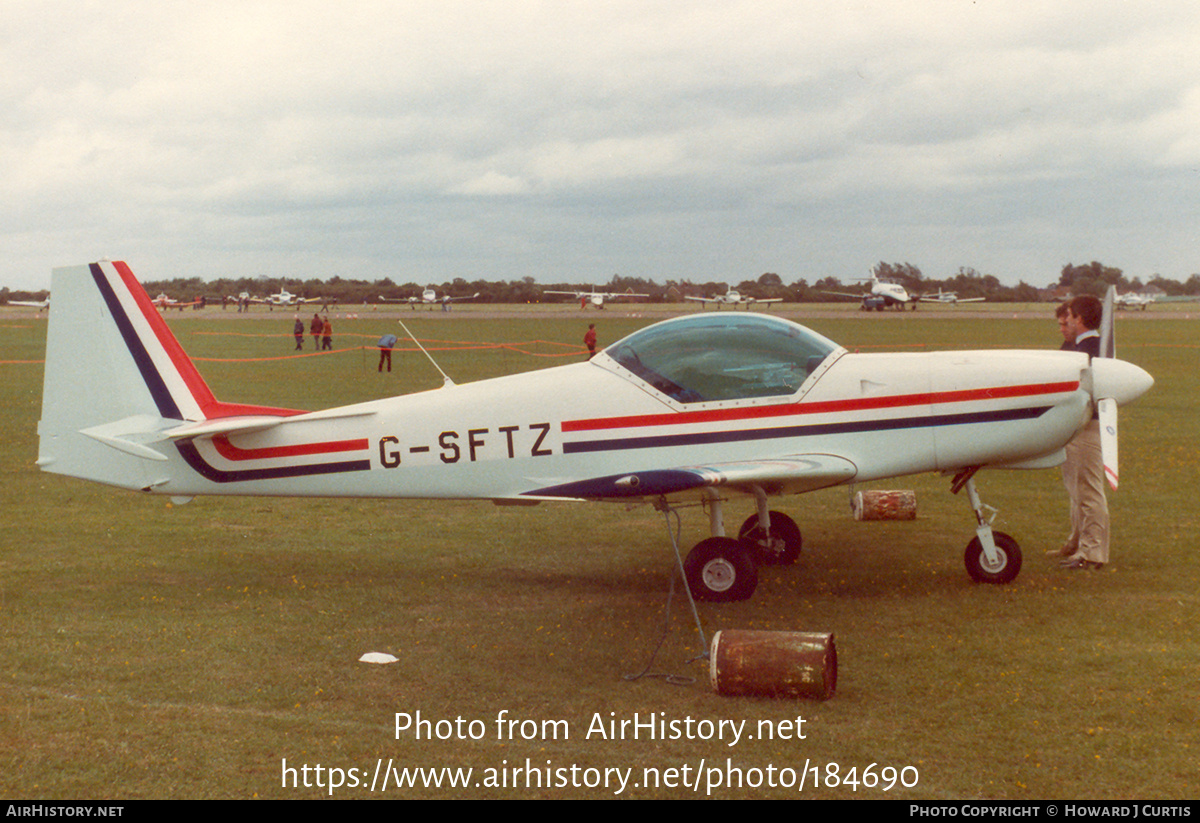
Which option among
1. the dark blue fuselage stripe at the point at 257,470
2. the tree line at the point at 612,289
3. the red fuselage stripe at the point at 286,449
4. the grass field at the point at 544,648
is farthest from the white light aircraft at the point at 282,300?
the red fuselage stripe at the point at 286,449

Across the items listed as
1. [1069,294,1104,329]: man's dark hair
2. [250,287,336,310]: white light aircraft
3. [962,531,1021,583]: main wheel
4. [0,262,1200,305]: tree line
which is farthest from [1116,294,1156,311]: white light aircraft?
[962,531,1021,583]: main wheel

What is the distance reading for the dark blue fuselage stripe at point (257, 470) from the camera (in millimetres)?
9164

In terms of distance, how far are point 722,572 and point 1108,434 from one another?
3165mm

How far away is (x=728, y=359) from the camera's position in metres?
8.81

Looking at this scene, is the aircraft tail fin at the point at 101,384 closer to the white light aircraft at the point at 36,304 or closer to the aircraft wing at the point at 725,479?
the aircraft wing at the point at 725,479

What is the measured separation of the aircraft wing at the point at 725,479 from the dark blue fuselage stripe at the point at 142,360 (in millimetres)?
3514

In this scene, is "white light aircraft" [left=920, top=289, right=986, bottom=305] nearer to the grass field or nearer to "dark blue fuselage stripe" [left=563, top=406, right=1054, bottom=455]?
the grass field

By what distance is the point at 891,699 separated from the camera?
6441 mm

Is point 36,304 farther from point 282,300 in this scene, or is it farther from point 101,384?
point 101,384

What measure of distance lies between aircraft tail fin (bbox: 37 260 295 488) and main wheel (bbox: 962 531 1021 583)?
607 cm

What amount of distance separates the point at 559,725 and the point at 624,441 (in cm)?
318

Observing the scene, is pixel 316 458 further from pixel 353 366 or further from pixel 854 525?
pixel 353 366

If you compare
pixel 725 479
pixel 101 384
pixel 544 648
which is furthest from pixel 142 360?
pixel 725 479

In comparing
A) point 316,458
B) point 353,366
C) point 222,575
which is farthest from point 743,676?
point 353,366
